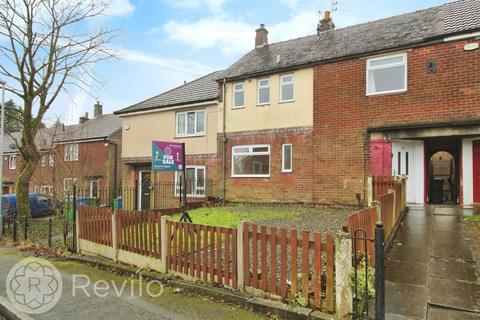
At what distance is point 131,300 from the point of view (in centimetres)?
521

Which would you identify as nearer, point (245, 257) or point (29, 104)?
point (245, 257)

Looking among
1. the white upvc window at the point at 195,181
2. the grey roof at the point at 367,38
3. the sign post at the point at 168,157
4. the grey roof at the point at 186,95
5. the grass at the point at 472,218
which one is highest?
the grey roof at the point at 367,38

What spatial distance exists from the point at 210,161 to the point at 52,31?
28.5ft

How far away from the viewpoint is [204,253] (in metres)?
5.36

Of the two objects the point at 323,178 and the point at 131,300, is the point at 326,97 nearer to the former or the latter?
the point at 323,178

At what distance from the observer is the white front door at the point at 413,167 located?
42.4 feet

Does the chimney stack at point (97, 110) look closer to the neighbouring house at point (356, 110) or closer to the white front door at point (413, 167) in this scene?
the neighbouring house at point (356, 110)

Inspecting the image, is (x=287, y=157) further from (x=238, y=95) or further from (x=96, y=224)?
(x=96, y=224)

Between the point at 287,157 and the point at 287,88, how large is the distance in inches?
119

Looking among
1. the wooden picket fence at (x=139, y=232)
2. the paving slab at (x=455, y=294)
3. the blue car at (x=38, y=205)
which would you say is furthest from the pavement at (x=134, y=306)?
the blue car at (x=38, y=205)

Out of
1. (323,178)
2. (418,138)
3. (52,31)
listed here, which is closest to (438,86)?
(418,138)

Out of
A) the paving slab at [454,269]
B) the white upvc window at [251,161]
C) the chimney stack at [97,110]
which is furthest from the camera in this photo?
the chimney stack at [97,110]

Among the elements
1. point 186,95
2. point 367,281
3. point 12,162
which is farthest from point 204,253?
point 12,162

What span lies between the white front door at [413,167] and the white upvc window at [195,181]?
9.10 meters
